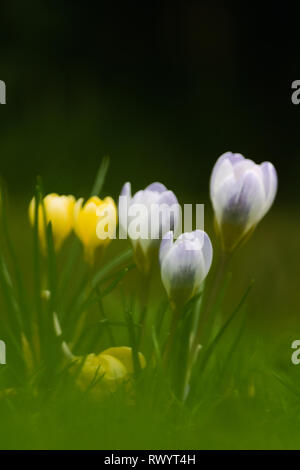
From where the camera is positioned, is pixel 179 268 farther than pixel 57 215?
No

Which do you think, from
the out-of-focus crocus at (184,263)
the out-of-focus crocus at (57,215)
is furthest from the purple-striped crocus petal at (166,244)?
the out-of-focus crocus at (57,215)

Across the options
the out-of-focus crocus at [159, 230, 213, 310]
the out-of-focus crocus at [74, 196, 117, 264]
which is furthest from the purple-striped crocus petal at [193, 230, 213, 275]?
the out-of-focus crocus at [74, 196, 117, 264]

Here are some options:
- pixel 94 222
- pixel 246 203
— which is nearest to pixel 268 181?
pixel 246 203

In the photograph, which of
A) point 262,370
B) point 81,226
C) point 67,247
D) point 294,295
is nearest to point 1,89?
point 67,247

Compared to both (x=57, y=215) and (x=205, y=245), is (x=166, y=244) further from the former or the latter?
(x=57, y=215)

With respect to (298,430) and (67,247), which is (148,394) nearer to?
(298,430)

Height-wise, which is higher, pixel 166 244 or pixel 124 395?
pixel 166 244

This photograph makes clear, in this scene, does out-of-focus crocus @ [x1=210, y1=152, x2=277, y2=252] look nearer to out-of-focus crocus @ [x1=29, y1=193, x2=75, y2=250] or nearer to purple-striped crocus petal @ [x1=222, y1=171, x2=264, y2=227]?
purple-striped crocus petal @ [x1=222, y1=171, x2=264, y2=227]

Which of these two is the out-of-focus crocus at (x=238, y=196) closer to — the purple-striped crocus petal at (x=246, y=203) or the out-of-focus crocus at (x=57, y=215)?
the purple-striped crocus petal at (x=246, y=203)
